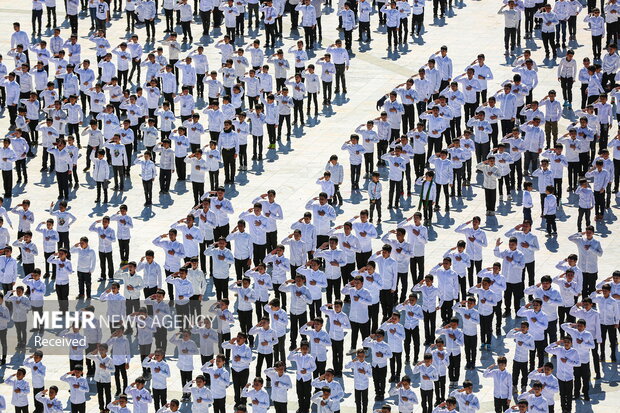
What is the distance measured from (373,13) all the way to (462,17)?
10.3 ft

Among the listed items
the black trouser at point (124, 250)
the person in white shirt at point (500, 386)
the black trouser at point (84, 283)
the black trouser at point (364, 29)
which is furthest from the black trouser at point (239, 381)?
the black trouser at point (364, 29)

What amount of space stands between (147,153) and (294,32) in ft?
42.4

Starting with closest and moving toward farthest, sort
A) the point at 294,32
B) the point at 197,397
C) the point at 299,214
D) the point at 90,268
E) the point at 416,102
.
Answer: the point at 197,397
the point at 90,268
the point at 299,214
the point at 416,102
the point at 294,32

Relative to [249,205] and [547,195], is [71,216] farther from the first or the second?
[547,195]

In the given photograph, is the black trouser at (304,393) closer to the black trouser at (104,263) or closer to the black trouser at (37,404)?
the black trouser at (37,404)

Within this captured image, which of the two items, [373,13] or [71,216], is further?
[373,13]

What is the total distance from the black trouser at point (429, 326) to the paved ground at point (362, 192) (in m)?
1.36

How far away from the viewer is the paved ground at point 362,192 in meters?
42.0

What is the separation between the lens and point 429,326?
38.7m

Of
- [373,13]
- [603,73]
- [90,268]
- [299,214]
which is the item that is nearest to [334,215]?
[299,214]

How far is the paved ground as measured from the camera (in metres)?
42.0

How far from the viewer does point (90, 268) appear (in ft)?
135

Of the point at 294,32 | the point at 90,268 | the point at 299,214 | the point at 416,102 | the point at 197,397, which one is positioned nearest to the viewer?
the point at 197,397

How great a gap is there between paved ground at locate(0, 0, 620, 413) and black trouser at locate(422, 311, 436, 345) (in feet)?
4.48
